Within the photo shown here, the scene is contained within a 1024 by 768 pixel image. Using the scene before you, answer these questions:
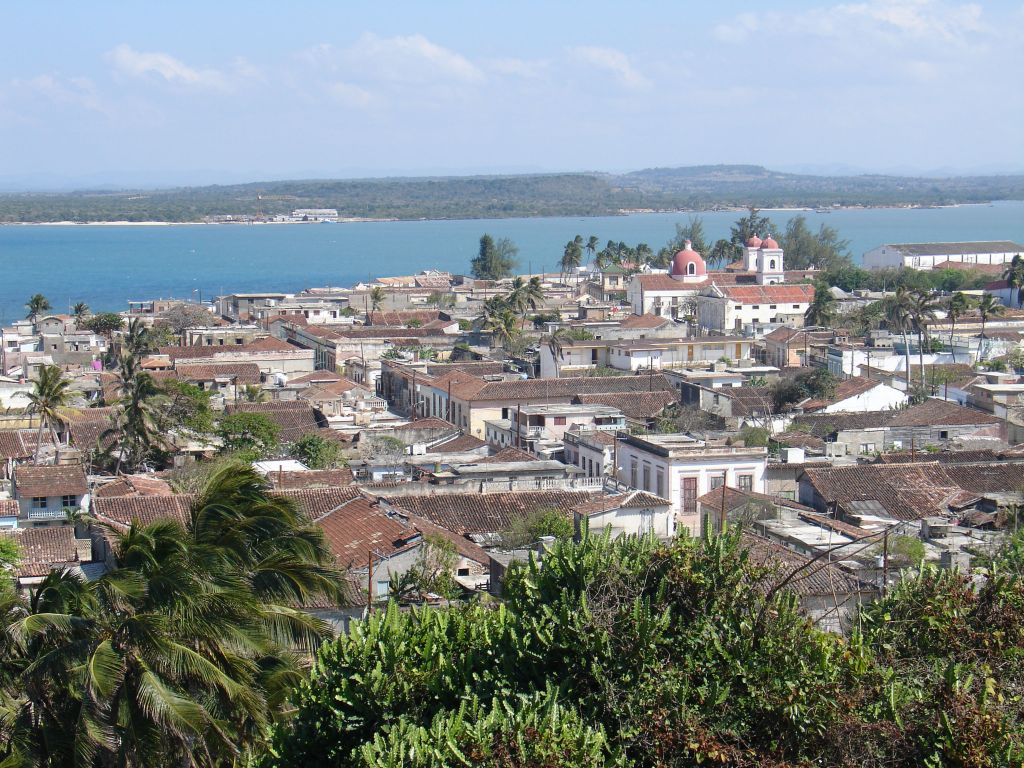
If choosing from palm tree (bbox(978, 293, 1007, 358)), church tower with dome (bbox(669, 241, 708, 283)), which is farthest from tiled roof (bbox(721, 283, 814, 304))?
palm tree (bbox(978, 293, 1007, 358))

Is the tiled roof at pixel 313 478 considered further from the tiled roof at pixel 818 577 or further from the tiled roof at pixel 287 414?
the tiled roof at pixel 818 577

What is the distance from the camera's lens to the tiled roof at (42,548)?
20.6 m

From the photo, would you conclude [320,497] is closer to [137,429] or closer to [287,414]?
[137,429]

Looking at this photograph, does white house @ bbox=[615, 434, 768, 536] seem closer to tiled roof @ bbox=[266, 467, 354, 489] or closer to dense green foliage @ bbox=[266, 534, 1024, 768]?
tiled roof @ bbox=[266, 467, 354, 489]

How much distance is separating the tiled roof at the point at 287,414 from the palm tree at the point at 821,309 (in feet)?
93.5

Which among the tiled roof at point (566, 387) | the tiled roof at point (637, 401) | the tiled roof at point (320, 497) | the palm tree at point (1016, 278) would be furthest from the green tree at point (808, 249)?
the tiled roof at point (320, 497)

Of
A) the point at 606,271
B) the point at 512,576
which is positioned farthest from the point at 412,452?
the point at 606,271

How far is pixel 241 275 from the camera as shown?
140m

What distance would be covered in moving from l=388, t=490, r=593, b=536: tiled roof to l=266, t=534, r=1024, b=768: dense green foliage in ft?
40.0

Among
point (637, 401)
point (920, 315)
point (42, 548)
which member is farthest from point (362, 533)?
point (920, 315)

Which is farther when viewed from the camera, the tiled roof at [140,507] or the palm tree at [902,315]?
the palm tree at [902,315]

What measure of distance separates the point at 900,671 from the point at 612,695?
6.97ft

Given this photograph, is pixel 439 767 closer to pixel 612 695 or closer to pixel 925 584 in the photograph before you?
pixel 612 695

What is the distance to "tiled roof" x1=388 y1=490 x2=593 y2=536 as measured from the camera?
24016 millimetres
